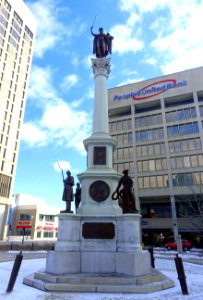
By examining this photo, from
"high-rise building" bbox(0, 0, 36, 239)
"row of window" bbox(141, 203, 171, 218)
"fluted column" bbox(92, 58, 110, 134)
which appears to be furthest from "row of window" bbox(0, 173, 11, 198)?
"fluted column" bbox(92, 58, 110, 134)

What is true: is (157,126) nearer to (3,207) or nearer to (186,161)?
(186,161)

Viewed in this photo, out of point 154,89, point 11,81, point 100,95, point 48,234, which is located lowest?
point 48,234

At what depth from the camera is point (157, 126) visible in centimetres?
5509

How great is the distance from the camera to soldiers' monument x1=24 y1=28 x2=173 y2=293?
30.2 ft

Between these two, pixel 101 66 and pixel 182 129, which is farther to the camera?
pixel 182 129

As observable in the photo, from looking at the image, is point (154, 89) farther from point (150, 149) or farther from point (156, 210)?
point (156, 210)

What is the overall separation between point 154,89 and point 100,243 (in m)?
52.6

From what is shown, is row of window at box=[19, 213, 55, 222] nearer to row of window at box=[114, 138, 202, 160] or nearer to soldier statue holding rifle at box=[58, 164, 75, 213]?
row of window at box=[114, 138, 202, 160]

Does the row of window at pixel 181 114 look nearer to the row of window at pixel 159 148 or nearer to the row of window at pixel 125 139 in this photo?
the row of window at pixel 159 148

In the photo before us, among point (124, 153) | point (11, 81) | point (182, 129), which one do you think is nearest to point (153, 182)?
point (124, 153)

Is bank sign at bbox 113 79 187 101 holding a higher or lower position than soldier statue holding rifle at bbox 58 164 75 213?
higher

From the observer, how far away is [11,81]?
6975 cm

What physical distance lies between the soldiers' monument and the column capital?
409 cm

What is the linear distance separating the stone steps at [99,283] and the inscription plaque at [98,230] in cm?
225
